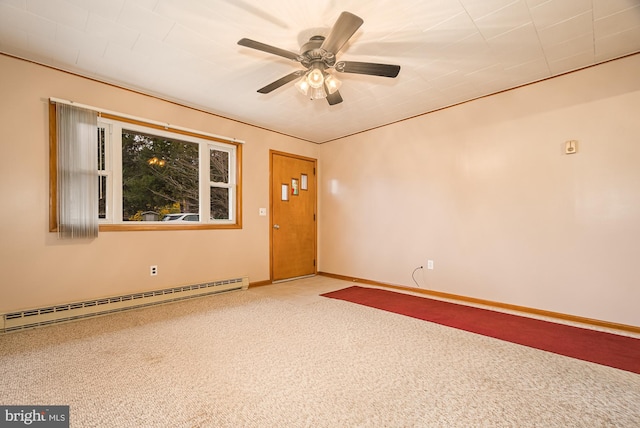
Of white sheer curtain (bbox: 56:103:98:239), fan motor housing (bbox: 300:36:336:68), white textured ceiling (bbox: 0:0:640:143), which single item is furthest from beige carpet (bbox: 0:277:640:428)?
white textured ceiling (bbox: 0:0:640:143)

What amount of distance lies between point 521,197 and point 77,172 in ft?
16.0

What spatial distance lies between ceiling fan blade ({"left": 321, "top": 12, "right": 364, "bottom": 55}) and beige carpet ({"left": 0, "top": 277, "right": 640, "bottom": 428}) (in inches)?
89.0

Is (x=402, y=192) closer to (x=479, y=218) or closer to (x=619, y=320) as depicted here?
(x=479, y=218)

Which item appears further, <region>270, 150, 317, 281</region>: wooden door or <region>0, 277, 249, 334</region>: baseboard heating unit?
<region>270, 150, 317, 281</region>: wooden door

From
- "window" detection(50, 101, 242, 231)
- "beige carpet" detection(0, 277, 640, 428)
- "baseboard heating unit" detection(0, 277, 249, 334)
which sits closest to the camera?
"beige carpet" detection(0, 277, 640, 428)

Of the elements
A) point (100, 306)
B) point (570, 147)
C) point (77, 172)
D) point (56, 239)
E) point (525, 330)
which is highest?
point (570, 147)

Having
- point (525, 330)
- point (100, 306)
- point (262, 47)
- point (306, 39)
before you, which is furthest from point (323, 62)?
point (100, 306)

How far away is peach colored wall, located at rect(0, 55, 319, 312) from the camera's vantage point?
272 cm

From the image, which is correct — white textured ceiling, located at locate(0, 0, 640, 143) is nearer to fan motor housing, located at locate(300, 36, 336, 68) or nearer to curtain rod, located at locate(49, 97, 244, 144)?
fan motor housing, located at locate(300, 36, 336, 68)

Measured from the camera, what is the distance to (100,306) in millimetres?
3137

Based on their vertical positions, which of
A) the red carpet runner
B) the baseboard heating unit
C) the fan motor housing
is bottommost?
the red carpet runner

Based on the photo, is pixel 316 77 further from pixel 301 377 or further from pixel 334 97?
pixel 301 377

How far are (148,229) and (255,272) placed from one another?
1.71 m

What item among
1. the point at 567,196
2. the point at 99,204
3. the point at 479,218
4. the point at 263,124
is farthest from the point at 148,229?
the point at 567,196
